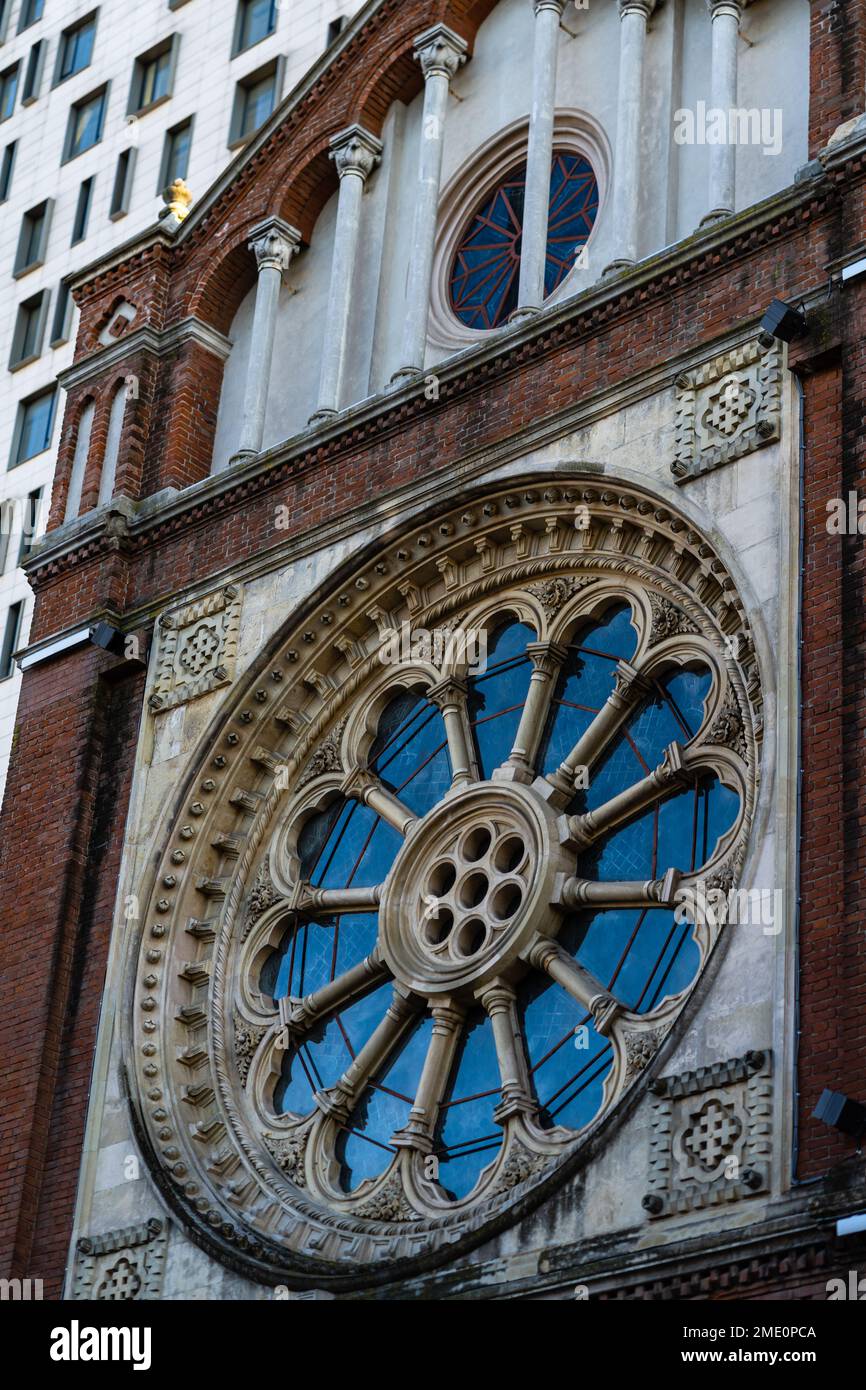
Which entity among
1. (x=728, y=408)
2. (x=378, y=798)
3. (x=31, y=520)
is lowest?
(x=378, y=798)

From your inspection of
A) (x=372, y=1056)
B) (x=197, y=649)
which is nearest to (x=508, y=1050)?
(x=372, y=1056)

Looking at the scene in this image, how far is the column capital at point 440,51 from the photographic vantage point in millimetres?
26094

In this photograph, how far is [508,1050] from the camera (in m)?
20.7

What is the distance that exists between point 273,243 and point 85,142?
15186 millimetres

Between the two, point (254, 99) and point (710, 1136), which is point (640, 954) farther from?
point (254, 99)

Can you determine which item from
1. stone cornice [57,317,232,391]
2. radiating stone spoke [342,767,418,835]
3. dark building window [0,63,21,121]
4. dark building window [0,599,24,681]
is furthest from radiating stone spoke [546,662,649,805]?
dark building window [0,63,21,121]

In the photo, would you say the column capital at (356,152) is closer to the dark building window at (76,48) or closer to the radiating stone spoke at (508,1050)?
the radiating stone spoke at (508,1050)

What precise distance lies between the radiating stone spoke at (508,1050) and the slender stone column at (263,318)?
679 centimetres

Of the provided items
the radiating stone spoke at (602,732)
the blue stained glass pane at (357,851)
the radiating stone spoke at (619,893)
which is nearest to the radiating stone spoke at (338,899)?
the blue stained glass pane at (357,851)

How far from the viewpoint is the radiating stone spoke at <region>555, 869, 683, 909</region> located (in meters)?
20.3

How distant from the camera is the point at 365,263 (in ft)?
85.9

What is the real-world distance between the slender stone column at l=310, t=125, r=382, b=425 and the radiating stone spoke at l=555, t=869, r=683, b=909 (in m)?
5.91
